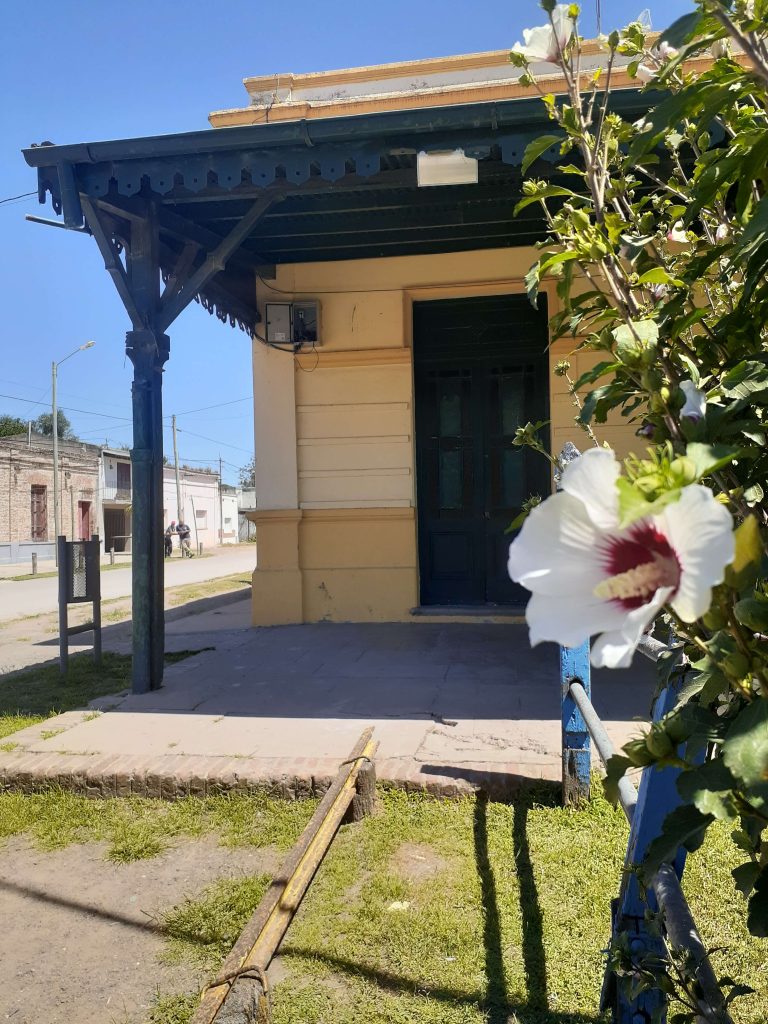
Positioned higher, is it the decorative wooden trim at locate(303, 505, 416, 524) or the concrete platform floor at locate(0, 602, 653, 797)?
the decorative wooden trim at locate(303, 505, 416, 524)

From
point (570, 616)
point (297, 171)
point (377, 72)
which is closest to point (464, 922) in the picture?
point (570, 616)

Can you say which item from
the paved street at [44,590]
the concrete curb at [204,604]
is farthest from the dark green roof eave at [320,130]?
the paved street at [44,590]

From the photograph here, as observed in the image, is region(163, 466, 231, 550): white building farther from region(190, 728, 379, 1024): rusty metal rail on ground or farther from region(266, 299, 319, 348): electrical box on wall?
region(190, 728, 379, 1024): rusty metal rail on ground

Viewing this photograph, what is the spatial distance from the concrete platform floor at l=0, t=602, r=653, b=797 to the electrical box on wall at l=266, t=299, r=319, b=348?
3133 mm

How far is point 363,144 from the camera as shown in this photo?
16.2ft

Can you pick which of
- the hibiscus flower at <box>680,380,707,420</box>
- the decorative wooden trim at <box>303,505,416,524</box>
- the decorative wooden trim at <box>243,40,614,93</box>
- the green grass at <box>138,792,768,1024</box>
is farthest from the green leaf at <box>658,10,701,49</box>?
the decorative wooden trim at <box>243,40,614,93</box>

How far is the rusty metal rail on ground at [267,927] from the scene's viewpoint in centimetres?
151

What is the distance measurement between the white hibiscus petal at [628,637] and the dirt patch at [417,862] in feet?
8.63

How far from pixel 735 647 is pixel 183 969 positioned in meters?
2.36

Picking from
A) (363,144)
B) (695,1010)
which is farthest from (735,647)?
(363,144)

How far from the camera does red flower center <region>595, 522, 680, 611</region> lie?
459 mm

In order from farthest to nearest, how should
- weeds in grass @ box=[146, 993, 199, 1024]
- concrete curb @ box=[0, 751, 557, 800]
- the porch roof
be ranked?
the porch roof < concrete curb @ box=[0, 751, 557, 800] < weeds in grass @ box=[146, 993, 199, 1024]

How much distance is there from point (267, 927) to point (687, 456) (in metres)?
1.75

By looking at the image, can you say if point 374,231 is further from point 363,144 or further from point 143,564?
point 143,564
